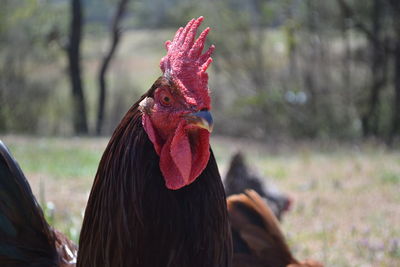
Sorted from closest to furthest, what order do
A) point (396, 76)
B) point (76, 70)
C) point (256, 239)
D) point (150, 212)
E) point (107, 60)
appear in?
1. point (150, 212)
2. point (256, 239)
3. point (396, 76)
4. point (76, 70)
5. point (107, 60)

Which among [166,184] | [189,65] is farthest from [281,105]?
[166,184]

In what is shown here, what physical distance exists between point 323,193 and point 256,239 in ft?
13.3

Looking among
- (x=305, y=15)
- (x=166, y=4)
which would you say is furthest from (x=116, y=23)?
(x=305, y=15)

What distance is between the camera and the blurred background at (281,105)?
6.13m

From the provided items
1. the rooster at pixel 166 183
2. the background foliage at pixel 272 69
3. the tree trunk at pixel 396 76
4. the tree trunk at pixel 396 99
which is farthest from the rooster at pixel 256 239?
the tree trunk at pixel 396 99

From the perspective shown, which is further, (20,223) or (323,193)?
(323,193)

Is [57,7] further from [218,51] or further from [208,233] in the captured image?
[208,233]

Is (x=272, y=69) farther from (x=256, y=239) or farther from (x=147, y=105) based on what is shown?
(x=147, y=105)

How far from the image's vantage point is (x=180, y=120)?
203 centimetres

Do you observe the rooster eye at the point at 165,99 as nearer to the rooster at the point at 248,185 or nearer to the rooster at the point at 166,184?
the rooster at the point at 166,184

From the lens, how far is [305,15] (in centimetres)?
1450

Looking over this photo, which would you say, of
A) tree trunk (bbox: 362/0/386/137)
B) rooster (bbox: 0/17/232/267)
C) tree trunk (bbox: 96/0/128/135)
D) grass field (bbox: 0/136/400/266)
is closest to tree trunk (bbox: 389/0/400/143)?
tree trunk (bbox: 362/0/386/137)

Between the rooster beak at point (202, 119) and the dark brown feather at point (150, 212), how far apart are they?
0.69 feet

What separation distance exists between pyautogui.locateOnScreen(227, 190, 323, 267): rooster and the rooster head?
4.29 feet
